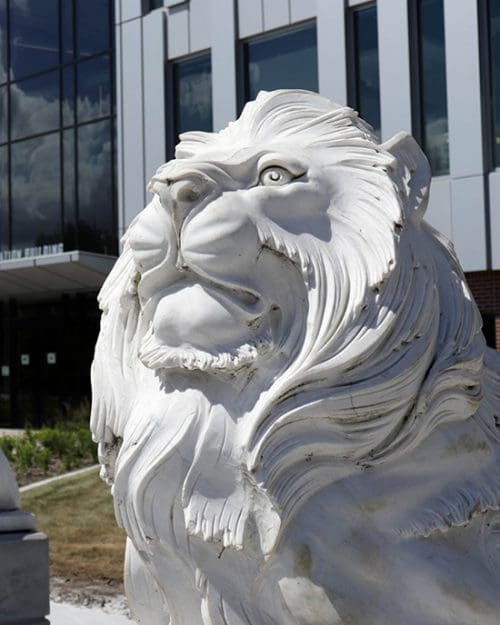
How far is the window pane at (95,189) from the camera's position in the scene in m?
16.5

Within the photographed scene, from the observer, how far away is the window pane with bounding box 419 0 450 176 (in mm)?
11906

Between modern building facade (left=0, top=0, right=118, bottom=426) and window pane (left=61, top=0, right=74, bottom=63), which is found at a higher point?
window pane (left=61, top=0, right=74, bottom=63)

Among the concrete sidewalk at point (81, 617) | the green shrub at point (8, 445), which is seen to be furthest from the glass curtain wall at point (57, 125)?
the concrete sidewalk at point (81, 617)

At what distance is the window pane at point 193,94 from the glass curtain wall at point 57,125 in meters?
2.00

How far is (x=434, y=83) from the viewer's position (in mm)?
11961

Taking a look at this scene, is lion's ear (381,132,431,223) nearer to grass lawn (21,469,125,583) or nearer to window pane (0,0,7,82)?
grass lawn (21,469,125,583)

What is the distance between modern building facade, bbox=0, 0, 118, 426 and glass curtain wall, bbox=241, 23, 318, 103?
346cm

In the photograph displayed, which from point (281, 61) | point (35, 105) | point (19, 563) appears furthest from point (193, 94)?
point (19, 563)

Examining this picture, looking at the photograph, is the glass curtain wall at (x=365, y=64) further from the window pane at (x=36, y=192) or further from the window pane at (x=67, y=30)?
the window pane at (x=36, y=192)

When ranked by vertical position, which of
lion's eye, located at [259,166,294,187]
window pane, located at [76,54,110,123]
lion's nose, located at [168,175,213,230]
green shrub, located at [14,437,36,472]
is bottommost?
green shrub, located at [14,437,36,472]

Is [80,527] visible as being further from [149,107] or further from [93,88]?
[93,88]

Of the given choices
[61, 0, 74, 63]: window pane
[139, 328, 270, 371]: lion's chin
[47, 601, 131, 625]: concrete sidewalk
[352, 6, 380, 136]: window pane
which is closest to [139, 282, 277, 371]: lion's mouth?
[139, 328, 270, 371]: lion's chin

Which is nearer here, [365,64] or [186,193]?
[186,193]

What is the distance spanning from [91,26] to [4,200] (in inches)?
159
